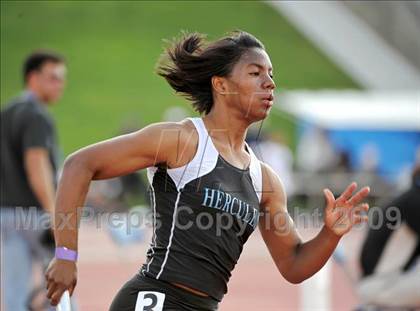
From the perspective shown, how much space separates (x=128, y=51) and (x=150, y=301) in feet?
105

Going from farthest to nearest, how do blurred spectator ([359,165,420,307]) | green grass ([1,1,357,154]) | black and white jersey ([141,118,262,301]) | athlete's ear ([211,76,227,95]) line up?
green grass ([1,1,357,154]) → blurred spectator ([359,165,420,307]) → athlete's ear ([211,76,227,95]) → black and white jersey ([141,118,262,301])

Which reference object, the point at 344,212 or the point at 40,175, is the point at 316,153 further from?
the point at 344,212

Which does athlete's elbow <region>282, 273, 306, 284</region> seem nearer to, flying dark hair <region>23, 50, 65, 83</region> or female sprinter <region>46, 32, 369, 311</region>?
female sprinter <region>46, 32, 369, 311</region>

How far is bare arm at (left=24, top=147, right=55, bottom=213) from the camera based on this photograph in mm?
7348

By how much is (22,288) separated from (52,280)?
3602 mm

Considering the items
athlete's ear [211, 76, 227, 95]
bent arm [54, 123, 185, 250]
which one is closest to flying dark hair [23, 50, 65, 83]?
athlete's ear [211, 76, 227, 95]

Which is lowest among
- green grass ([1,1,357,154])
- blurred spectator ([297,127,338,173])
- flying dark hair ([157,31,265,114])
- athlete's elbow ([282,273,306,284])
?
athlete's elbow ([282,273,306,284])

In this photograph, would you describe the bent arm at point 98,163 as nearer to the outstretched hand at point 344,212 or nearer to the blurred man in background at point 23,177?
the outstretched hand at point 344,212

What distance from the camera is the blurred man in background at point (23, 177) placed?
750 cm

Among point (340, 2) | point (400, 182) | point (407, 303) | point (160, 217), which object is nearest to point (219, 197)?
point (160, 217)

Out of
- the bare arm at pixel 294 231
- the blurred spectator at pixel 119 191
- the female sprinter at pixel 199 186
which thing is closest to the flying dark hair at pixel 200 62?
the female sprinter at pixel 199 186

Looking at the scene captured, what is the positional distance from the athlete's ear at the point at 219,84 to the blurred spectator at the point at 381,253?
3072 millimetres

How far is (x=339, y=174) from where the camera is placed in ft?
78.2

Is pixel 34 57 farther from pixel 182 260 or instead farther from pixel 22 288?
pixel 182 260
